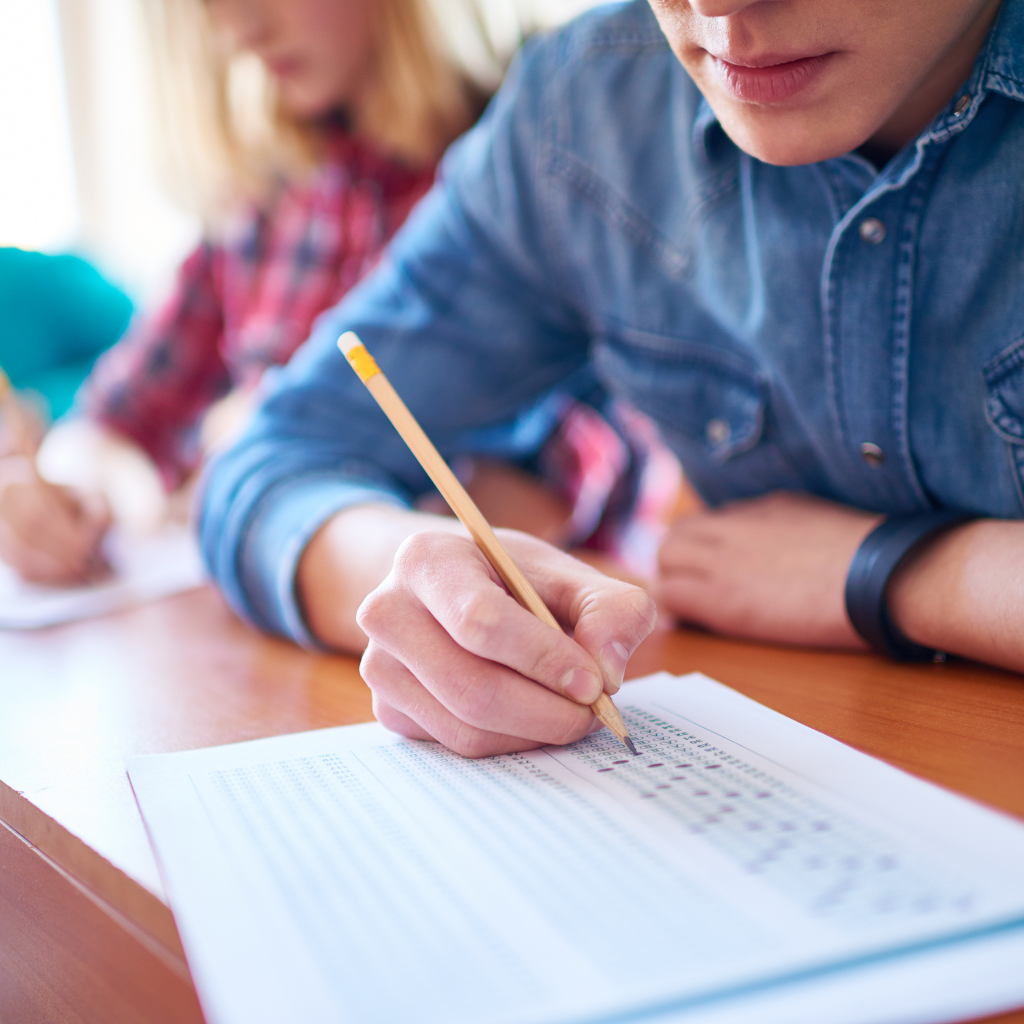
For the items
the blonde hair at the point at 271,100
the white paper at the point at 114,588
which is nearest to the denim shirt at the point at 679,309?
the white paper at the point at 114,588

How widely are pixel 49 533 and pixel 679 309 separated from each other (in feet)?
2.10

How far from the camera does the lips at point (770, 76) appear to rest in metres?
0.49

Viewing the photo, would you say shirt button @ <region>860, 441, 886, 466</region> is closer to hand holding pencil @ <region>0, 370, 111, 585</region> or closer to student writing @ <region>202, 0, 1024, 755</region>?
student writing @ <region>202, 0, 1024, 755</region>

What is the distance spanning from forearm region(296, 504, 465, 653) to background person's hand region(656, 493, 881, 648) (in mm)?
179

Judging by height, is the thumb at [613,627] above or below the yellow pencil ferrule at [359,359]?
below

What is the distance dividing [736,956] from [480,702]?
18cm

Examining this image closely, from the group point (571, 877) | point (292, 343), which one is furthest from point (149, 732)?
point (292, 343)

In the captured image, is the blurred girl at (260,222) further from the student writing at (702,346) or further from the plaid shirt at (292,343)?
the student writing at (702,346)

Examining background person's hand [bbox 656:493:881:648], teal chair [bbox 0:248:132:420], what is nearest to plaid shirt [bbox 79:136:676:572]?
background person's hand [bbox 656:493:881:648]

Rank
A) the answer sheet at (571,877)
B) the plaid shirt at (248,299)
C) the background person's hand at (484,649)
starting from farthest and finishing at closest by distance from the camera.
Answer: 1. the plaid shirt at (248,299)
2. the background person's hand at (484,649)
3. the answer sheet at (571,877)

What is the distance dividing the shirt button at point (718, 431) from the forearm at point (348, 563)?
23cm

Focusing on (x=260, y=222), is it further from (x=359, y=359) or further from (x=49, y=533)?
(x=359, y=359)

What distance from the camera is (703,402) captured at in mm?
741

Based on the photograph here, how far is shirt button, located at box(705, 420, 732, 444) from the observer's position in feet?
2.40
